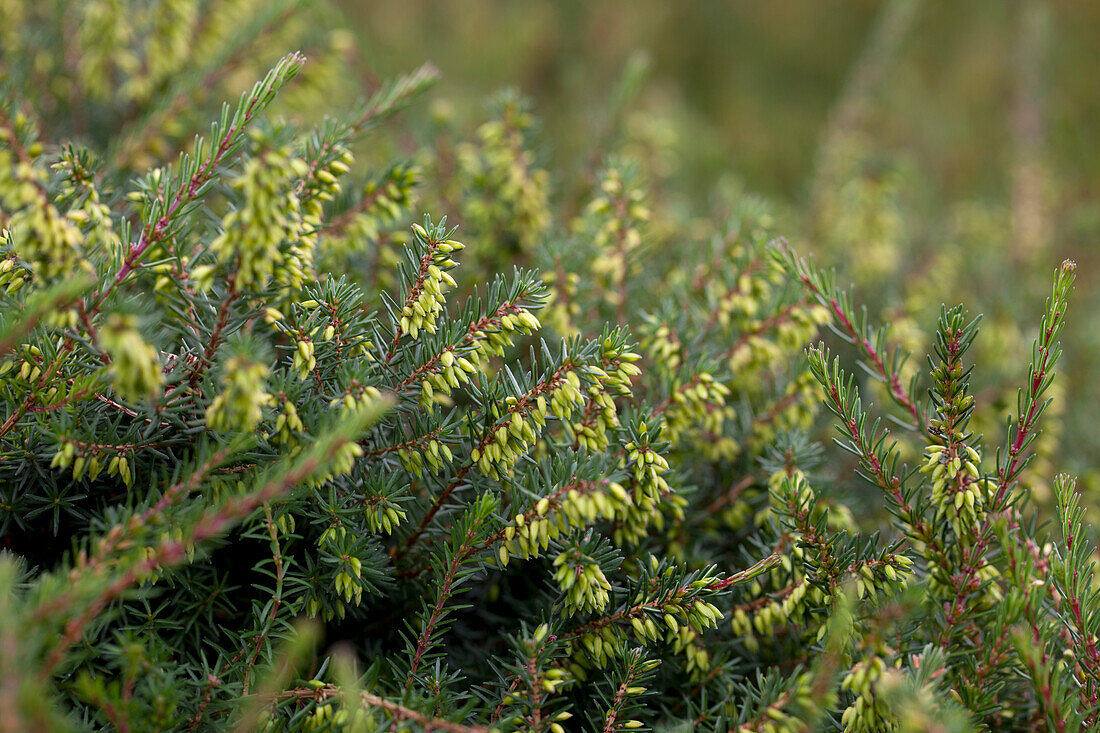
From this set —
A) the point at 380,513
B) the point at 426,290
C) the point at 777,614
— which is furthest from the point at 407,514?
the point at 777,614

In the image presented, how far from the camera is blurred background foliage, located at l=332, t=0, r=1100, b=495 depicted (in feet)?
4.48

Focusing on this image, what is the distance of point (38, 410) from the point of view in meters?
0.59

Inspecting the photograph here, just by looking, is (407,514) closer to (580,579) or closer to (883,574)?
(580,579)

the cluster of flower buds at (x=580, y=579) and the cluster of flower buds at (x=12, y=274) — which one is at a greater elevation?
the cluster of flower buds at (x=12, y=274)

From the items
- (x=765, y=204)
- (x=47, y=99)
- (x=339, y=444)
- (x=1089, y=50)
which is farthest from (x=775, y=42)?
(x=339, y=444)

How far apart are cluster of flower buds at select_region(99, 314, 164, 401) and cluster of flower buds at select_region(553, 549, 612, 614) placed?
0.32m

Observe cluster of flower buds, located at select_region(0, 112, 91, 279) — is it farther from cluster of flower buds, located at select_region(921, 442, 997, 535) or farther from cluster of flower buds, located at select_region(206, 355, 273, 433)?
cluster of flower buds, located at select_region(921, 442, 997, 535)

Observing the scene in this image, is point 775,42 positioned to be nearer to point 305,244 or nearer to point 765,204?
point 765,204

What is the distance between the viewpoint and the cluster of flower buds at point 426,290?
605 mm

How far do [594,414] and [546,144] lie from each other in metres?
0.55

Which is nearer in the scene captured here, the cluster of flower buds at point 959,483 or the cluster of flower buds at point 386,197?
the cluster of flower buds at point 959,483

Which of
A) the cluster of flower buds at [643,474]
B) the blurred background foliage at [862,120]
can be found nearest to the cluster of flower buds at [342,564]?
the cluster of flower buds at [643,474]

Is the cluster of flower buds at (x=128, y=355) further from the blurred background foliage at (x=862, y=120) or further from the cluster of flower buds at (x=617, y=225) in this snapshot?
the blurred background foliage at (x=862, y=120)

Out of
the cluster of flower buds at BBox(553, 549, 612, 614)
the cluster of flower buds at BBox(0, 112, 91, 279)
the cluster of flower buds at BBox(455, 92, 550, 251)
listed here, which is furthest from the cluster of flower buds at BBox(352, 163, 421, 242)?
the cluster of flower buds at BBox(553, 549, 612, 614)
